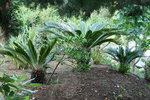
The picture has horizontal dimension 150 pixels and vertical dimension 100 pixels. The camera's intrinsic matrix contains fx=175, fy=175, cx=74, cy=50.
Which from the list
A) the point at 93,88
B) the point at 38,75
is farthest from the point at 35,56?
the point at 93,88

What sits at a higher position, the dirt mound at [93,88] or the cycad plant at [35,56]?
the cycad plant at [35,56]

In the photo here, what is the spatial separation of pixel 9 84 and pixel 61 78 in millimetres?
2553

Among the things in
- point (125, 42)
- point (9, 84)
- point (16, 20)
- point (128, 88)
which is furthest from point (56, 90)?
point (125, 42)

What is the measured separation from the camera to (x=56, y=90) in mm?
2684

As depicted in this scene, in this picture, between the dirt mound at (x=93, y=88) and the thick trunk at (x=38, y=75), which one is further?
the thick trunk at (x=38, y=75)

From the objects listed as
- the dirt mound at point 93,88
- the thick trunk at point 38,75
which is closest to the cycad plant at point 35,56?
the thick trunk at point 38,75

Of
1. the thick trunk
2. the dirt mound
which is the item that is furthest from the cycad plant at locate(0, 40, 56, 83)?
the dirt mound

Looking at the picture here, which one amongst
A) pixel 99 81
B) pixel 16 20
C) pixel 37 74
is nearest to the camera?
pixel 37 74

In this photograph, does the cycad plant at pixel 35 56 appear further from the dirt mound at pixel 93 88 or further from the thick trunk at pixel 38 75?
the dirt mound at pixel 93 88

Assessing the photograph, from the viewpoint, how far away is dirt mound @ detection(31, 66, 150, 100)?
2.63 meters

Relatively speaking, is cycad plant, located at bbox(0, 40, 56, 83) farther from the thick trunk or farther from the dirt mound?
the dirt mound

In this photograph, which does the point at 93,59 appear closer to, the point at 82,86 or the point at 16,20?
the point at 82,86

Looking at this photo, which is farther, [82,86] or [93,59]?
[93,59]

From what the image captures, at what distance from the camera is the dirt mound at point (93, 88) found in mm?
2631
